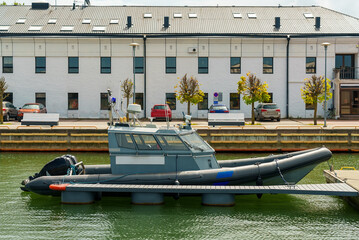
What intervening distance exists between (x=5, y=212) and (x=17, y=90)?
2888cm

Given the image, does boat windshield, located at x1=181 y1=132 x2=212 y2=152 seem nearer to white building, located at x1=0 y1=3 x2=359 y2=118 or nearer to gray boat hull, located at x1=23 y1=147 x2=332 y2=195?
gray boat hull, located at x1=23 y1=147 x2=332 y2=195

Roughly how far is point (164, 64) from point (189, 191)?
28.2m

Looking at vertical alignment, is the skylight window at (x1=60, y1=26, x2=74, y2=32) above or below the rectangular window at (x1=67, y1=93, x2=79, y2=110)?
above

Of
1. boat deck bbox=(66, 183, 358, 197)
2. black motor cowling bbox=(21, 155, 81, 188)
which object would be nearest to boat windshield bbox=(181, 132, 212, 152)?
boat deck bbox=(66, 183, 358, 197)

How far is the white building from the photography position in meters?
39.7

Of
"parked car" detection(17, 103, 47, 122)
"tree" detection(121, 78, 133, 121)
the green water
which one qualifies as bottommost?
the green water

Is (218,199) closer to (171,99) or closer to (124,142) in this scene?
(124,142)

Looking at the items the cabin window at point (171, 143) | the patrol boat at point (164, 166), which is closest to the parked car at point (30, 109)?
the patrol boat at point (164, 166)

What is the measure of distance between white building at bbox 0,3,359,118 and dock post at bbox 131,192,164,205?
2713cm

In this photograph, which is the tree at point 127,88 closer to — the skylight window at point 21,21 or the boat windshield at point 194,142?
the skylight window at point 21,21

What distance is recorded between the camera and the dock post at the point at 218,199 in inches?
506

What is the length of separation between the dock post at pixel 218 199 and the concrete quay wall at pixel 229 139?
448 inches

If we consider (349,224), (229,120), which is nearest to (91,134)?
(229,120)

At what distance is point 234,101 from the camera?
132 feet
